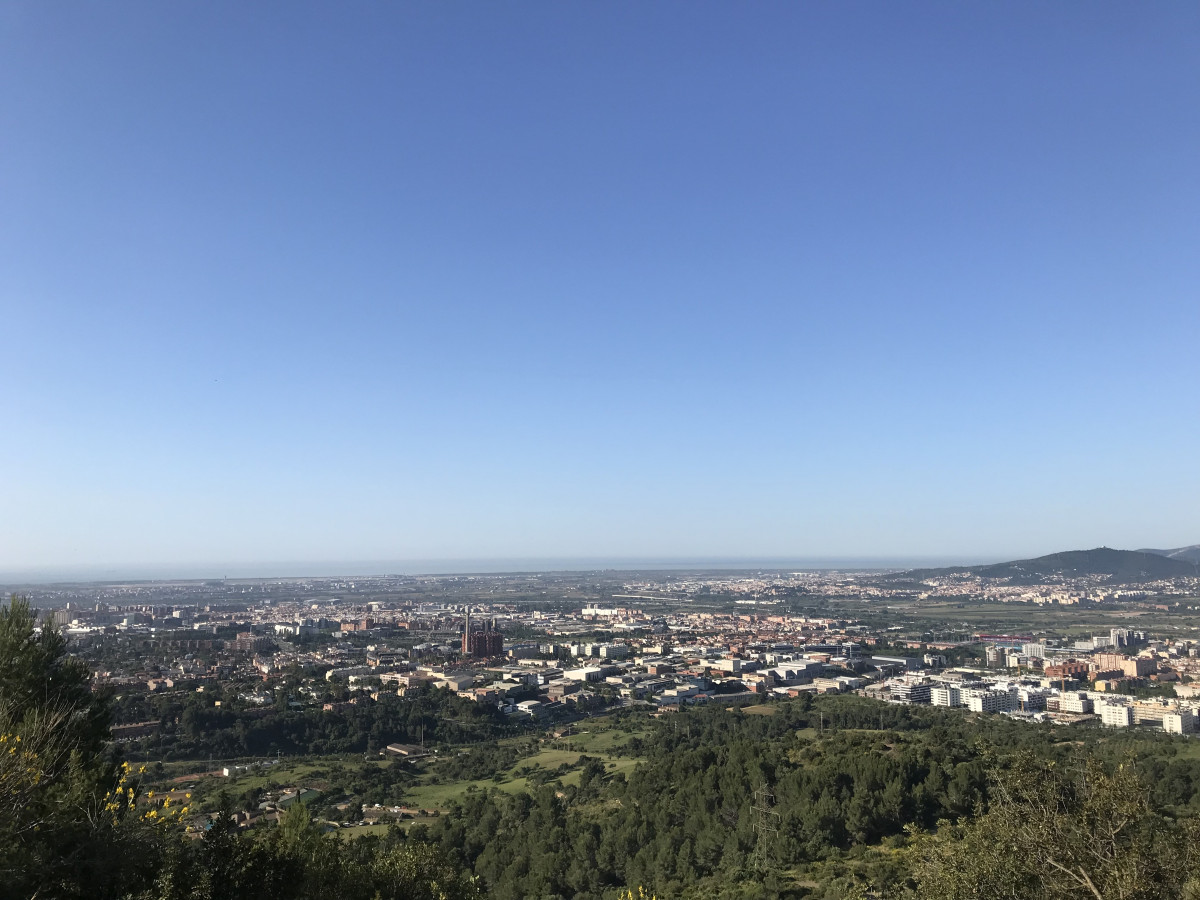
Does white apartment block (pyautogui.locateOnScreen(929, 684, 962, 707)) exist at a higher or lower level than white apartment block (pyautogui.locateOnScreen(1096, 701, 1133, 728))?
lower

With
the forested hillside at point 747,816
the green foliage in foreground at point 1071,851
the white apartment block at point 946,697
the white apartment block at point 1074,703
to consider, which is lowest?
the white apartment block at point 946,697

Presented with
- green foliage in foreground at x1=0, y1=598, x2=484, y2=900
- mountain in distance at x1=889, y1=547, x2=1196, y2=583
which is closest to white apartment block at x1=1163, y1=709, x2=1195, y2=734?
green foliage in foreground at x1=0, y1=598, x2=484, y2=900

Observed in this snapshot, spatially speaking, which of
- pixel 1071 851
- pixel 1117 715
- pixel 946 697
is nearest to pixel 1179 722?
pixel 1117 715

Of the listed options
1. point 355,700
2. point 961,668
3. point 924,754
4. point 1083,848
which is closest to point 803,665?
point 961,668

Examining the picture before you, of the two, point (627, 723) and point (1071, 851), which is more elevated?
point (1071, 851)

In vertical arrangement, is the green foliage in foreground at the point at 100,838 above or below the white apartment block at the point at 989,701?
above

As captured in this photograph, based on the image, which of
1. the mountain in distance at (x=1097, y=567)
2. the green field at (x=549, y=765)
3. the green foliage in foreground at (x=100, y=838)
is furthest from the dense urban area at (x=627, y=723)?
the mountain in distance at (x=1097, y=567)

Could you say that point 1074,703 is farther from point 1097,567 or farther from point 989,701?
point 1097,567

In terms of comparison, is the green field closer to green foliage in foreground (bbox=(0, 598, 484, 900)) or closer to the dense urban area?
the dense urban area

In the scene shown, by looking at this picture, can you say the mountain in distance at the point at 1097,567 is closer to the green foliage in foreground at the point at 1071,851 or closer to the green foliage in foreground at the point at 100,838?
the green foliage in foreground at the point at 1071,851
